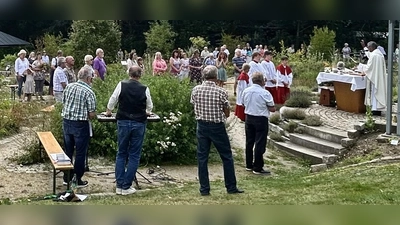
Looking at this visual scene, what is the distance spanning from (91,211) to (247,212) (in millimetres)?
193

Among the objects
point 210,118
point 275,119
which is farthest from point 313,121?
point 210,118

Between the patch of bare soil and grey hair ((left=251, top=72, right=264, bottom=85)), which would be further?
the patch of bare soil

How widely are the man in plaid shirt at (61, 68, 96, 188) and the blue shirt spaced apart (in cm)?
221

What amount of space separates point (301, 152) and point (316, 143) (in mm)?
322

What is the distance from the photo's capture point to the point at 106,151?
9148mm

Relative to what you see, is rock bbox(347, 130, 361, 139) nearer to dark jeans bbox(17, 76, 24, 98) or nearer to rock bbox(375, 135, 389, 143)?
rock bbox(375, 135, 389, 143)

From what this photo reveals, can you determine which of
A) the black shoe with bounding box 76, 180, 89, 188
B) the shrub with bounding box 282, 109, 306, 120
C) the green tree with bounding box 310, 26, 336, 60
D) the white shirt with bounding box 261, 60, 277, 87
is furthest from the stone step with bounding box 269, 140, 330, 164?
the green tree with bounding box 310, 26, 336, 60

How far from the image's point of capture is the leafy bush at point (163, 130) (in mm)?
8859

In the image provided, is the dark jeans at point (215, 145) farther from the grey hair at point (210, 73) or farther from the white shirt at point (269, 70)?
the white shirt at point (269, 70)

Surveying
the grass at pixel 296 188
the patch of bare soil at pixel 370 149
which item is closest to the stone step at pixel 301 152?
the patch of bare soil at pixel 370 149

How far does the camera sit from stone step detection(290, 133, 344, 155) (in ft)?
31.3

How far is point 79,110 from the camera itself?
22.3ft

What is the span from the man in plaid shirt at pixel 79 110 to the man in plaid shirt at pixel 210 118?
1261 mm
